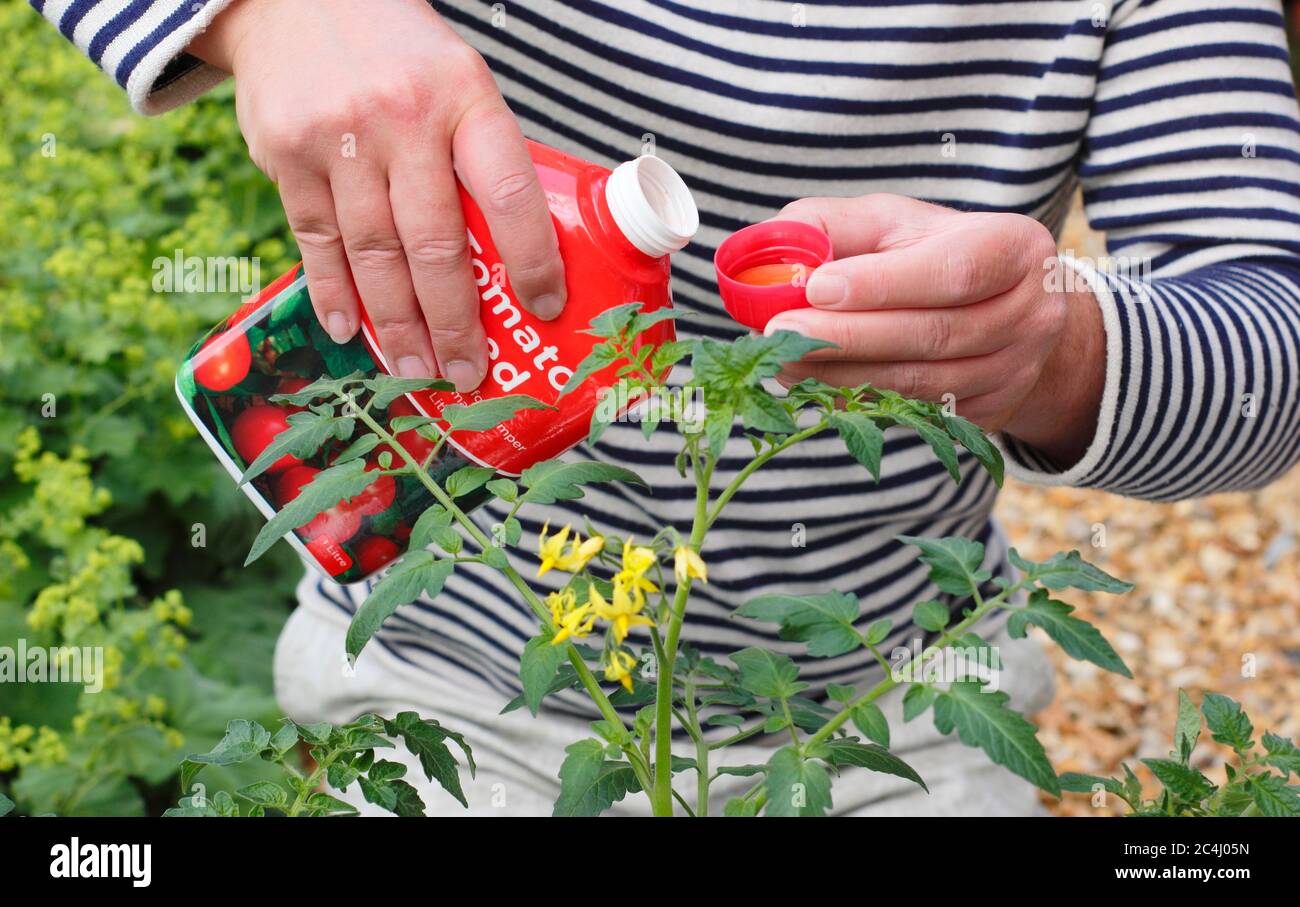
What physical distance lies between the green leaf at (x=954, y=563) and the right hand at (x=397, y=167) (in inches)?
10.3

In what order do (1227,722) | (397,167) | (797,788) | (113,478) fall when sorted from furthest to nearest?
(113,478) < (397,167) < (1227,722) < (797,788)

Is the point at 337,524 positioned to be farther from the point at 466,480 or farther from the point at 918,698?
the point at 918,698

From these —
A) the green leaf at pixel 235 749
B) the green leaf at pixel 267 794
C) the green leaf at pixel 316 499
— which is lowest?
the green leaf at pixel 267 794

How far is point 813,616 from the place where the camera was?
0.55 metres

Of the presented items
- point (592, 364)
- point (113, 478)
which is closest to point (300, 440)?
point (592, 364)

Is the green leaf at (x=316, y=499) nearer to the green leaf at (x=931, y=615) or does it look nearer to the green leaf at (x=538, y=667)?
the green leaf at (x=538, y=667)

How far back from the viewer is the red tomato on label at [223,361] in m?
0.79

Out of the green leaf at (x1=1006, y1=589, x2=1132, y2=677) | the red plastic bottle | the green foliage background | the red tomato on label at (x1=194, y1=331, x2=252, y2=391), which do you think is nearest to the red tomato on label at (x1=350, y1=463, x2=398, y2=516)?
the red plastic bottle

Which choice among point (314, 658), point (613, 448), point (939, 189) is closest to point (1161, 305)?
point (939, 189)

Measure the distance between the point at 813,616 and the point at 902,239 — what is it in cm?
33

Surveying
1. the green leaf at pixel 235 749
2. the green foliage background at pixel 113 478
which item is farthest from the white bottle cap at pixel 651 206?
the green foliage background at pixel 113 478

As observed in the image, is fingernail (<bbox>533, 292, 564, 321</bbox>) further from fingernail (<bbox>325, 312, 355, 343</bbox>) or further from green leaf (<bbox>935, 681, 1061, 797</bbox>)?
green leaf (<bbox>935, 681, 1061, 797</bbox>)
